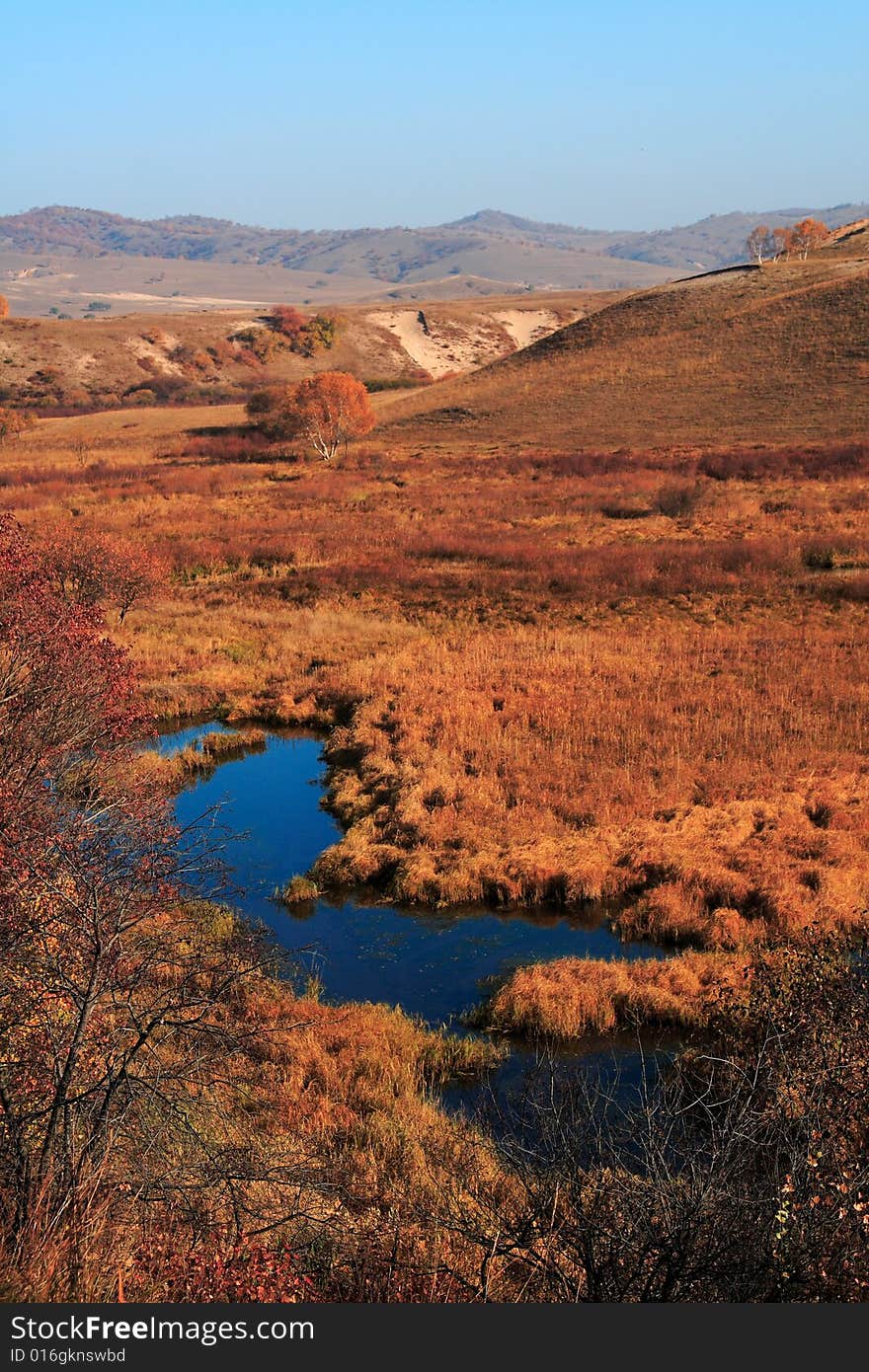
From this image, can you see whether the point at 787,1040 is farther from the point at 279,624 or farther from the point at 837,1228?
the point at 279,624

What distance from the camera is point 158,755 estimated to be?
19984 millimetres

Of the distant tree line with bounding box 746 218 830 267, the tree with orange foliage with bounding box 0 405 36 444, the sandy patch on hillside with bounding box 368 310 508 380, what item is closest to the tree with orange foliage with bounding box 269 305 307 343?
the sandy patch on hillside with bounding box 368 310 508 380

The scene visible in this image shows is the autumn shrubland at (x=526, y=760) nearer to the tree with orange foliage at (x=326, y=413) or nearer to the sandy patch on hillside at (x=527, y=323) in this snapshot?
the tree with orange foliage at (x=326, y=413)

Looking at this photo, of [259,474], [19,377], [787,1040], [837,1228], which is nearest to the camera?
[837,1228]

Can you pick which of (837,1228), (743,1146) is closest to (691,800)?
(743,1146)

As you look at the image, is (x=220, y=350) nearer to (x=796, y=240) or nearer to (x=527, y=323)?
(x=527, y=323)

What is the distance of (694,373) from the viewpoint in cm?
7644

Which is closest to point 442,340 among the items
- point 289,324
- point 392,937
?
point 289,324

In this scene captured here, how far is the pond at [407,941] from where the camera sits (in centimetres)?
1198

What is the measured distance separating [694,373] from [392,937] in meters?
70.4

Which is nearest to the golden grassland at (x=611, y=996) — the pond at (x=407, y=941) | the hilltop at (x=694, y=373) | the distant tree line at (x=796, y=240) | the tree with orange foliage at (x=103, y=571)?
the pond at (x=407, y=941)

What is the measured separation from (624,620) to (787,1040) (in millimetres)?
19724

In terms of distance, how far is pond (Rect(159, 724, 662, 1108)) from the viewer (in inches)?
472

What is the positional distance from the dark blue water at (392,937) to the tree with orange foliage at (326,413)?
49.3 metres
